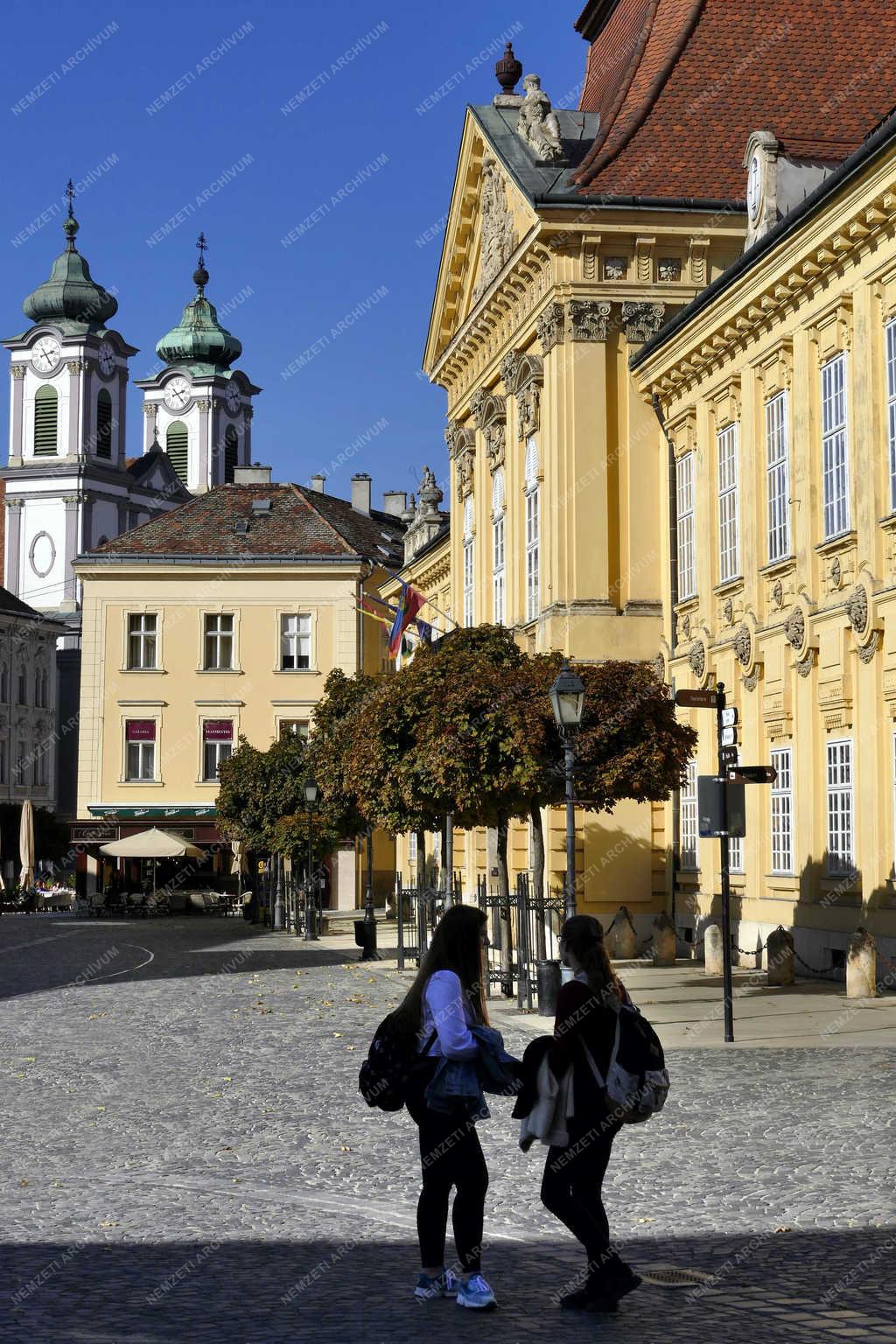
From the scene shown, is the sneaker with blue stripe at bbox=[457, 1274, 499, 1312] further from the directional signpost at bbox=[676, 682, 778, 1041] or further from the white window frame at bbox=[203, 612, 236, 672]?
the white window frame at bbox=[203, 612, 236, 672]

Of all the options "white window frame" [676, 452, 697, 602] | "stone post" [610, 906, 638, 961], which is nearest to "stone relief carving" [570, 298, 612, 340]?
"white window frame" [676, 452, 697, 602]

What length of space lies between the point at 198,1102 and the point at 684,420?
62.2 ft

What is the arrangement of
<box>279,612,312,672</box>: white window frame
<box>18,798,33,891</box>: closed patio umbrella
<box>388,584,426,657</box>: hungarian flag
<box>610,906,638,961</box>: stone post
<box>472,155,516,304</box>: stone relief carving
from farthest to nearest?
<box>279,612,312,672</box>: white window frame < <box>18,798,33,891</box>: closed patio umbrella < <box>388,584,426,657</box>: hungarian flag < <box>472,155,516,304</box>: stone relief carving < <box>610,906,638,961</box>: stone post

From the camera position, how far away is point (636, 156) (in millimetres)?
31969

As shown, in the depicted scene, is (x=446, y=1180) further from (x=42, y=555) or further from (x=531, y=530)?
(x=42, y=555)

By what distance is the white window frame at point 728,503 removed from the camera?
2764 cm

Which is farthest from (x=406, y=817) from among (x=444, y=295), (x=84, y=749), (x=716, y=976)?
(x=84, y=749)

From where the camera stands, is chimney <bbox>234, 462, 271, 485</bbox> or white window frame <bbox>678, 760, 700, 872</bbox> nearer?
white window frame <bbox>678, 760, 700, 872</bbox>

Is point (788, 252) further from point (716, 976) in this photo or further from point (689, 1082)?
point (689, 1082)

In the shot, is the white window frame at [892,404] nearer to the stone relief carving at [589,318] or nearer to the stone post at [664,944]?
the stone post at [664,944]

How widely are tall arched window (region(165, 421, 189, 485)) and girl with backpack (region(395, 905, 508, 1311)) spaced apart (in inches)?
5394

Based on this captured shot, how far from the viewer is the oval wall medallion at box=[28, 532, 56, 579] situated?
382 feet

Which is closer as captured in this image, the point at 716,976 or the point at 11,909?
the point at 716,976

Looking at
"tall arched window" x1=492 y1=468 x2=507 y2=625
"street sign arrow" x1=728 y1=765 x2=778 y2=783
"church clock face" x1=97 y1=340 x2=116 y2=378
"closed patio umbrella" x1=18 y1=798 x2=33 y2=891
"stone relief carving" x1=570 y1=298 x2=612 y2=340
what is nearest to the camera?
"street sign arrow" x1=728 y1=765 x2=778 y2=783
